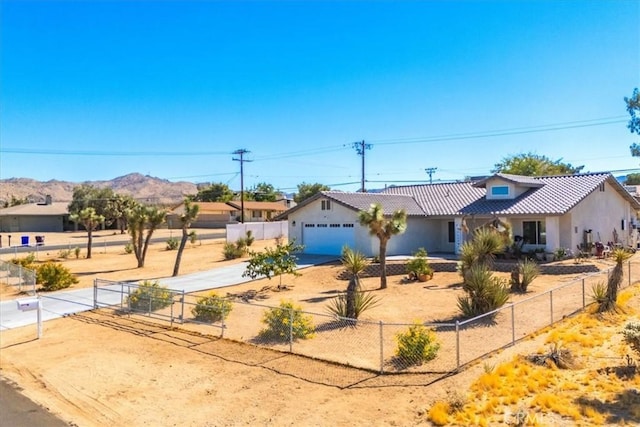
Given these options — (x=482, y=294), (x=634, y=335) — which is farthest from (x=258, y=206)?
(x=634, y=335)

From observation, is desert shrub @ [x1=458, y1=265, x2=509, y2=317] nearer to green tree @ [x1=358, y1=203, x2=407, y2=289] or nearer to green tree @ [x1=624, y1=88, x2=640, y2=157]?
green tree @ [x1=358, y1=203, x2=407, y2=289]

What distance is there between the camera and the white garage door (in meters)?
34.9

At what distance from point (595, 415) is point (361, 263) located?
12206 mm

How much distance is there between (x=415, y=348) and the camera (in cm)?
1281

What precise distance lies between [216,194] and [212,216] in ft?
73.7

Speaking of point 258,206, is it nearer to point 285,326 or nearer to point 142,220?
point 142,220

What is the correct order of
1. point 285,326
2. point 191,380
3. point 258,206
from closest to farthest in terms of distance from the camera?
point 191,380 → point 285,326 → point 258,206

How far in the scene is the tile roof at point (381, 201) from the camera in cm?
3484

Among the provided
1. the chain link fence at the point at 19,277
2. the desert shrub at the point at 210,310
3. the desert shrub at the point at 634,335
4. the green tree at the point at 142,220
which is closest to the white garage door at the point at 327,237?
the green tree at the point at 142,220

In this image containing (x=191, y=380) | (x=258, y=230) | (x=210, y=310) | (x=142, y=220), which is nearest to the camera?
(x=191, y=380)

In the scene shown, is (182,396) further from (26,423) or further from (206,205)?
(206,205)

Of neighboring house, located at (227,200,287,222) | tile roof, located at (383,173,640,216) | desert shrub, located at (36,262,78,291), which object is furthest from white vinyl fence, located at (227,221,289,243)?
neighboring house, located at (227,200,287,222)

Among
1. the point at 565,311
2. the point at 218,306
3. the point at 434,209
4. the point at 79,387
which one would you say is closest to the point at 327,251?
the point at 434,209

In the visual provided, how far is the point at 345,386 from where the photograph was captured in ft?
A: 38.0
